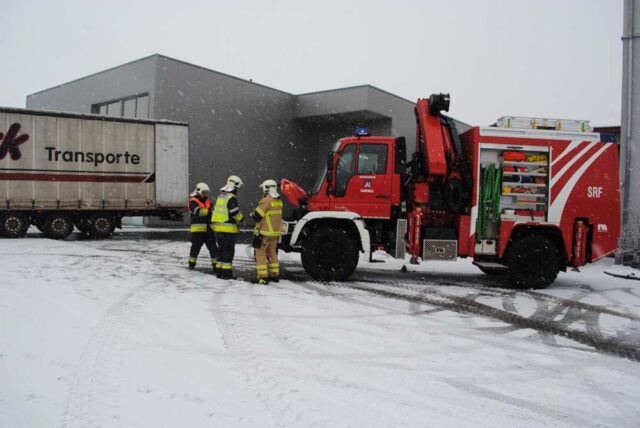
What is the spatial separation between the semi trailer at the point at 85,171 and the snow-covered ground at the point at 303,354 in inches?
272

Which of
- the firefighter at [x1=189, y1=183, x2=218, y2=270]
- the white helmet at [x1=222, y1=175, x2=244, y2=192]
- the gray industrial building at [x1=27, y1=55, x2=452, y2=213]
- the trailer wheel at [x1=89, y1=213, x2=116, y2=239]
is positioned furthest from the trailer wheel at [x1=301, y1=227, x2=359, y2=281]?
the gray industrial building at [x1=27, y1=55, x2=452, y2=213]

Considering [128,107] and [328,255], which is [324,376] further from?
[128,107]

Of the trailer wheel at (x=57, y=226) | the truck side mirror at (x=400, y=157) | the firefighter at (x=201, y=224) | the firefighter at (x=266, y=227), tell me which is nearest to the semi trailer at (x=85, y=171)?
the trailer wheel at (x=57, y=226)

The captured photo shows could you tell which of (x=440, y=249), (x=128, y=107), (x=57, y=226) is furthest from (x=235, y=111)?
(x=440, y=249)

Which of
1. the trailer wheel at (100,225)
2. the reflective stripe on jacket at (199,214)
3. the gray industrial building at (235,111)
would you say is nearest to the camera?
the reflective stripe on jacket at (199,214)

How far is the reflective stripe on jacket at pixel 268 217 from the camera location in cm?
786

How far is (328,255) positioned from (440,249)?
6.53 ft

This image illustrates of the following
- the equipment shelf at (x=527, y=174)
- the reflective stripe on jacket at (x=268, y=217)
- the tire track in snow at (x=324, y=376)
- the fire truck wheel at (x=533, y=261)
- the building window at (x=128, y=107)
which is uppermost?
the building window at (x=128, y=107)

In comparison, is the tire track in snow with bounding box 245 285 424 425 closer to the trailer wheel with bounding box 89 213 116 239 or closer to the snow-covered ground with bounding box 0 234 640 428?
the snow-covered ground with bounding box 0 234 640 428

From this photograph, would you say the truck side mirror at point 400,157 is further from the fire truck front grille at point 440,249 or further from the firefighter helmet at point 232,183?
the firefighter helmet at point 232,183

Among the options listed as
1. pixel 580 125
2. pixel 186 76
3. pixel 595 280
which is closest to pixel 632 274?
pixel 595 280

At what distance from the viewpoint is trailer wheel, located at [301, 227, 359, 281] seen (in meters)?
8.25

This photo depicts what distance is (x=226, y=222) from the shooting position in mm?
8164

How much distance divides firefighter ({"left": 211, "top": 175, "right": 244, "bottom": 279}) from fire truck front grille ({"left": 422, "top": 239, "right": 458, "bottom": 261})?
129 inches
